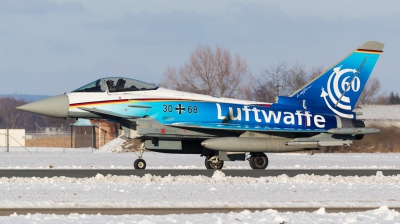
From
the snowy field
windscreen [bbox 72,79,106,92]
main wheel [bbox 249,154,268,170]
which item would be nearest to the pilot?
windscreen [bbox 72,79,106,92]

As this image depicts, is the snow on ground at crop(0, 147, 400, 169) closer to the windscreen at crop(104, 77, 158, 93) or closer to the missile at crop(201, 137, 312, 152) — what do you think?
the missile at crop(201, 137, 312, 152)

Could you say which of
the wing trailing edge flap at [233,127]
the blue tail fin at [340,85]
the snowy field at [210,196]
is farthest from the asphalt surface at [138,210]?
the blue tail fin at [340,85]

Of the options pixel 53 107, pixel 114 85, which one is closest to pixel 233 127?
pixel 114 85

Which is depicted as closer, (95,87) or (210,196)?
(210,196)

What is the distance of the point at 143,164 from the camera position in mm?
20984

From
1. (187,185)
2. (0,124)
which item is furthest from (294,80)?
(0,124)

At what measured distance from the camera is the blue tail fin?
23219 millimetres

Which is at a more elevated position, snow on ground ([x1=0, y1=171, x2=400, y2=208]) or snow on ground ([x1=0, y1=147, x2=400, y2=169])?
snow on ground ([x1=0, y1=147, x2=400, y2=169])

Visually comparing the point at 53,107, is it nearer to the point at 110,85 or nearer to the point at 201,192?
the point at 110,85

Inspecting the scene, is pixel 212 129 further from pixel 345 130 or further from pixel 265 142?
pixel 345 130

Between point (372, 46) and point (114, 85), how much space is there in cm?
910

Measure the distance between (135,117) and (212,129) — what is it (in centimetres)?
249

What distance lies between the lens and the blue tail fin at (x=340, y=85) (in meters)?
23.2

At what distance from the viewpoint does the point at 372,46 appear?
23.5m
